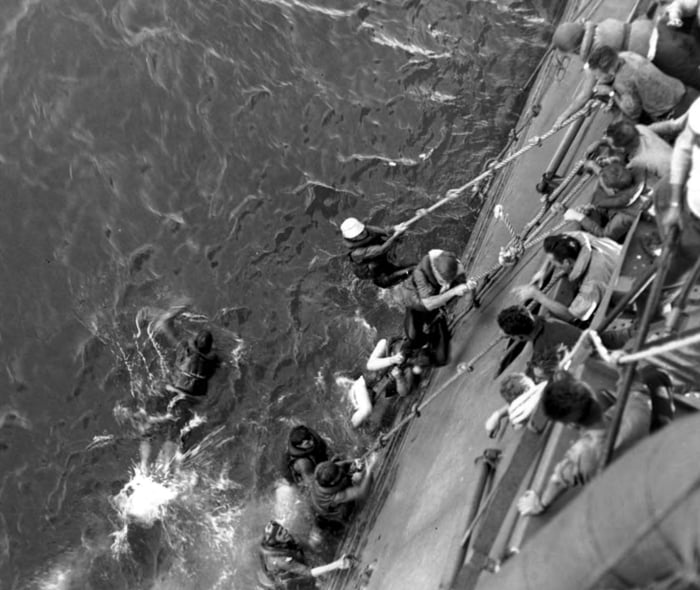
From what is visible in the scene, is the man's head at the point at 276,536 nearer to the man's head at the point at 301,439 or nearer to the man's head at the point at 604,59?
the man's head at the point at 301,439

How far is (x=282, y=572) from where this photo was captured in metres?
8.37

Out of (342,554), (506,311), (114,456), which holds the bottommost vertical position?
(114,456)

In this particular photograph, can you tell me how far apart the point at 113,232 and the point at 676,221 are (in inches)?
340

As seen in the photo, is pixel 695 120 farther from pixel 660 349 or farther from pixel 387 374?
pixel 387 374

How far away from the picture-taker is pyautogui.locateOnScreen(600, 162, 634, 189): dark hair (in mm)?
6344

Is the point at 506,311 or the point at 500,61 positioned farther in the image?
the point at 500,61

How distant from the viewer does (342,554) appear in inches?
332

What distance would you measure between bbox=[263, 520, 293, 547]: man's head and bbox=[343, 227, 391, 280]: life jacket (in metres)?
3.53

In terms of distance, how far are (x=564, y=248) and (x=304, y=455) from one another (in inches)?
169

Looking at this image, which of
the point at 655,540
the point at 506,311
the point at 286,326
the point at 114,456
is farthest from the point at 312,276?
the point at 655,540

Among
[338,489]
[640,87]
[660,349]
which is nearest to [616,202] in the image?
[640,87]

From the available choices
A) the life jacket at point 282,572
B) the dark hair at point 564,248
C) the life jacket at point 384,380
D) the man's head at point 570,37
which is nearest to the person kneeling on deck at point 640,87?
the man's head at point 570,37

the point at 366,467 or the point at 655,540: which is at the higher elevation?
the point at 655,540

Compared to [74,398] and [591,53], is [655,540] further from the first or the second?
[74,398]
